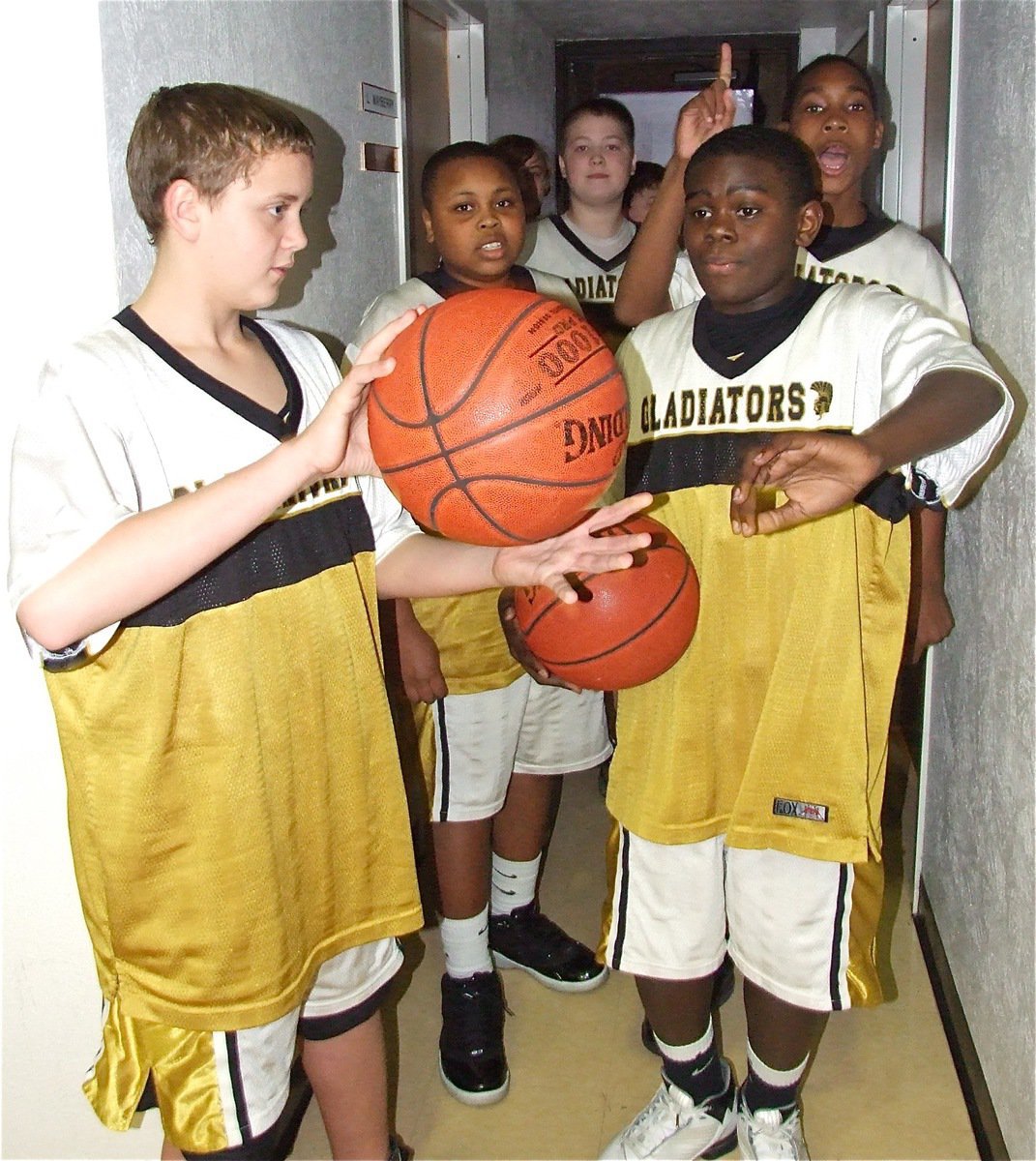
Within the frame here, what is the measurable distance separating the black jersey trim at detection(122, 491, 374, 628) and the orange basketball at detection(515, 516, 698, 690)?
13.5 inches

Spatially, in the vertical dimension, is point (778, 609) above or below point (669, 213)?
below

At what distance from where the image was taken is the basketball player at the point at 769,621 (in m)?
1.70

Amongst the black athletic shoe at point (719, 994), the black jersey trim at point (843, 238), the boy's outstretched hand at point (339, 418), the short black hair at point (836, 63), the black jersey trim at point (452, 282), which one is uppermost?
the short black hair at point (836, 63)

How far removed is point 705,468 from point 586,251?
1489 millimetres

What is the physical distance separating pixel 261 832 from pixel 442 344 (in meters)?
0.67

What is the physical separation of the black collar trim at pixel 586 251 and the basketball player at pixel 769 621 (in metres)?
1.23

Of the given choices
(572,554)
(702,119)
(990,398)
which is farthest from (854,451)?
(702,119)

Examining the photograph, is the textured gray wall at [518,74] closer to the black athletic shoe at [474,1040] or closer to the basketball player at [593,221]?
the basketball player at [593,221]

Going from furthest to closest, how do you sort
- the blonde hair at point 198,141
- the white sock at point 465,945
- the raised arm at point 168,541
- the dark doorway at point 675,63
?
the dark doorway at point 675,63 < the white sock at point 465,945 < the blonde hair at point 198,141 < the raised arm at point 168,541

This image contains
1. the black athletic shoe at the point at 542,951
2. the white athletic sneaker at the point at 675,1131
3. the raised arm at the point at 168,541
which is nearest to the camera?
the raised arm at the point at 168,541

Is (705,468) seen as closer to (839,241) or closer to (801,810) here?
(801,810)

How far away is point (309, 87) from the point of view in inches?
91.6

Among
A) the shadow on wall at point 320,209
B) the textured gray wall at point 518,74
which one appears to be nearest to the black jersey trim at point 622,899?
the shadow on wall at point 320,209

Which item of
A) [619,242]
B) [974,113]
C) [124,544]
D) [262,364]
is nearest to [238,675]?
[124,544]
